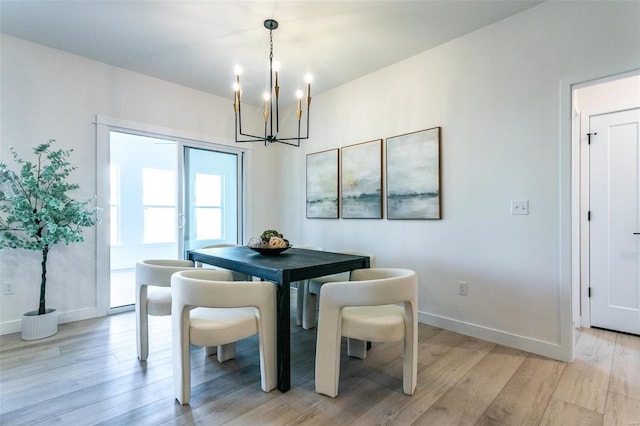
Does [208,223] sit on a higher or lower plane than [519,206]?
lower

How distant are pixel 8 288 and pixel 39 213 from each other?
832 mm

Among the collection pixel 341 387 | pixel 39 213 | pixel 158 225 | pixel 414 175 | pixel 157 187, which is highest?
pixel 157 187

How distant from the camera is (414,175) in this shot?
122 inches

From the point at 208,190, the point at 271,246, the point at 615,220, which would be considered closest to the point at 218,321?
the point at 271,246

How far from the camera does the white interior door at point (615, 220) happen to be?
268cm

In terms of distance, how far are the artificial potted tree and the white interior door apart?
4798 millimetres

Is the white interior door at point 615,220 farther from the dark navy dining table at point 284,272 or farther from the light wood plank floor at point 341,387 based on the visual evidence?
the dark navy dining table at point 284,272

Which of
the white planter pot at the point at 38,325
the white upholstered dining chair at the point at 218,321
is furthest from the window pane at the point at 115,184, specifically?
the white upholstered dining chair at the point at 218,321

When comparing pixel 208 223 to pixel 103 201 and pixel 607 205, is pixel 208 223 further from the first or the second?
pixel 607 205

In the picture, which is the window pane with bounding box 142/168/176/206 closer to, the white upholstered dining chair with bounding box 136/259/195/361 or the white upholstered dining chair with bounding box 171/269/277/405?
the white upholstered dining chair with bounding box 136/259/195/361

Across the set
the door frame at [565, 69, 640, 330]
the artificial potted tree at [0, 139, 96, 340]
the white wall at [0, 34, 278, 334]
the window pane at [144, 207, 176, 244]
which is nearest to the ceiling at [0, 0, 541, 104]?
the white wall at [0, 34, 278, 334]

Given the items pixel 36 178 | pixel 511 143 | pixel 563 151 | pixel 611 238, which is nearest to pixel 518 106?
pixel 511 143

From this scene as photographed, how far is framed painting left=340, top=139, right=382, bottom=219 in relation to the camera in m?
3.42

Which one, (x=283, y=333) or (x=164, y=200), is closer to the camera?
(x=283, y=333)
